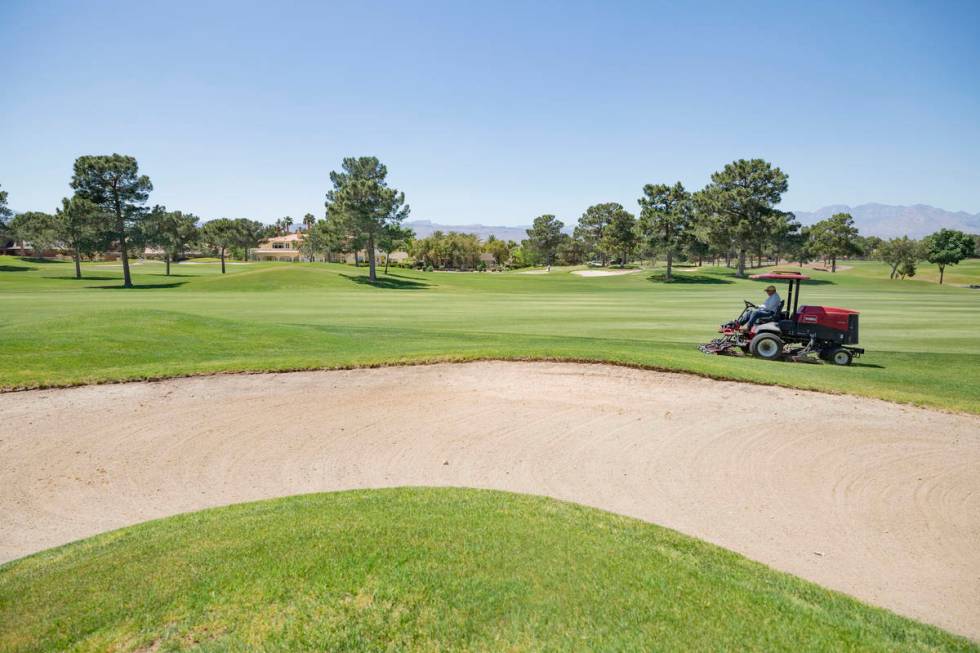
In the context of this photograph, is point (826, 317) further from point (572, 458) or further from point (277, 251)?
point (277, 251)

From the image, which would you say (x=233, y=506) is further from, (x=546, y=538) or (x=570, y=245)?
(x=570, y=245)

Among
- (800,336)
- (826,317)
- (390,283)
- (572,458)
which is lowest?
(390,283)

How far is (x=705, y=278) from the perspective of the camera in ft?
253

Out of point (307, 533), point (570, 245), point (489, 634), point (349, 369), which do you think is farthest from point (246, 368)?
Answer: point (570, 245)

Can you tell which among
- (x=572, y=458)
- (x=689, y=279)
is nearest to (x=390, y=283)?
(x=689, y=279)

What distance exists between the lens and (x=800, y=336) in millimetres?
16812

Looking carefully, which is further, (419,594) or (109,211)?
(109,211)

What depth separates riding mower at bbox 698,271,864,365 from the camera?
639 inches

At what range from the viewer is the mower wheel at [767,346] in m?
16.8

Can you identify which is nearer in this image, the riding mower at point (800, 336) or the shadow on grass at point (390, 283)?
the riding mower at point (800, 336)

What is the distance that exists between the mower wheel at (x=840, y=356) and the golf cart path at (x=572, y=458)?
5.28 m

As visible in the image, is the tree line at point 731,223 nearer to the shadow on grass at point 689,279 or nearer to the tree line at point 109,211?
the shadow on grass at point 689,279

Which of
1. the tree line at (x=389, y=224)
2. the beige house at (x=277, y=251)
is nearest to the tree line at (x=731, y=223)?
the tree line at (x=389, y=224)

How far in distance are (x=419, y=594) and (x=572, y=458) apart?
484cm
